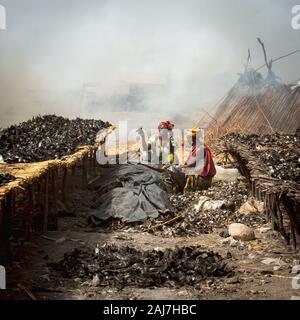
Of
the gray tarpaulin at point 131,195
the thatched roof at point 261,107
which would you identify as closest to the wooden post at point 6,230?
the gray tarpaulin at point 131,195

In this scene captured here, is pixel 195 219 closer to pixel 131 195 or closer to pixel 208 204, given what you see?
pixel 208 204

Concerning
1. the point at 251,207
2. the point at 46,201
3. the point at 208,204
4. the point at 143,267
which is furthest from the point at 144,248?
the point at 251,207

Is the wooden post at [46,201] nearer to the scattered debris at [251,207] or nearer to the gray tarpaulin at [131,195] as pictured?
the gray tarpaulin at [131,195]

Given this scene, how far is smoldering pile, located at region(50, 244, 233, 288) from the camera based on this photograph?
5.80 metres

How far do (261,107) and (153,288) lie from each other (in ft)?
37.8

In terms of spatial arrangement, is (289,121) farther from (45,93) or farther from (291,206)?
(45,93)

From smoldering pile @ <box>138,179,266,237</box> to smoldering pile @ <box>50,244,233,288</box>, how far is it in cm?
179

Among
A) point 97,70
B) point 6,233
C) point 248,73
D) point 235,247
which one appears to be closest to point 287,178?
point 235,247

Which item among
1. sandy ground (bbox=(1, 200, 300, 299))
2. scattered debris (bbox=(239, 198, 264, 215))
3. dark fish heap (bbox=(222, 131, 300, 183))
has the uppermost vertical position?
dark fish heap (bbox=(222, 131, 300, 183))

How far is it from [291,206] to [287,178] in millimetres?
384

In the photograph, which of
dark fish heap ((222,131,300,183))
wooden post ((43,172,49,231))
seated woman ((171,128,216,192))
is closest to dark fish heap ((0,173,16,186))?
wooden post ((43,172,49,231))

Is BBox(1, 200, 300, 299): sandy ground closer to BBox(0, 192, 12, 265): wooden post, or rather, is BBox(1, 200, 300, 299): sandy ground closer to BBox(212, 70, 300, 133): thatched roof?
BBox(0, 192, 12, 265): wooden post

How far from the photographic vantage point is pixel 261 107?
1605cm

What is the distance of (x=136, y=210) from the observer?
30.2ft
